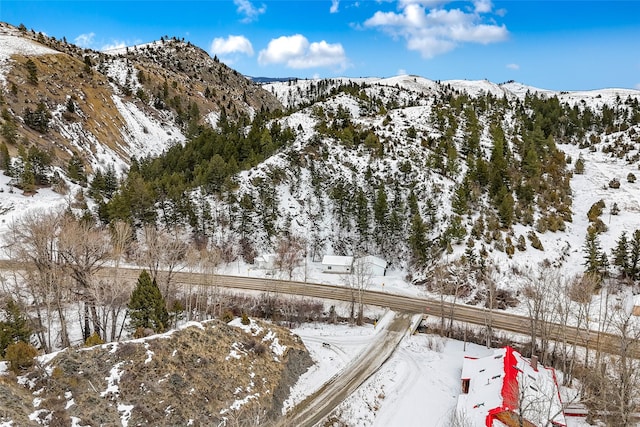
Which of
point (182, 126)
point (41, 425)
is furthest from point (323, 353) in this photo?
point (182, 126)

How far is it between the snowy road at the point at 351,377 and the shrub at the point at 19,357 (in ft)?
50.3

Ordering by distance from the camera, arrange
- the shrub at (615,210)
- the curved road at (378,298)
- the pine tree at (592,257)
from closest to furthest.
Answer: the curved road at (378,298), the pine tree at (592,257), the shrub at (615,210)

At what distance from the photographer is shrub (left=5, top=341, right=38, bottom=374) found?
72.9 ft

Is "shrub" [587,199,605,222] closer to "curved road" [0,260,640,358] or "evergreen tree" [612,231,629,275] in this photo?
"evergreen tree" [612,231,629,275]

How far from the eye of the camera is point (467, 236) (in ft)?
190

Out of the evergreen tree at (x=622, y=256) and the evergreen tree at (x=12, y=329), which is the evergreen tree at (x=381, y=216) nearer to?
the evergreen tree at (x=622, y=256)

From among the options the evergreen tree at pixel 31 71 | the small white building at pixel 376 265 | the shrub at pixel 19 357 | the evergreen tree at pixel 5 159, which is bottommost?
the small white building at pixel 376 265

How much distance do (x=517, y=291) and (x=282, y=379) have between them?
34.0m

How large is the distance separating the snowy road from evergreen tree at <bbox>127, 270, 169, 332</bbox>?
13.8 m

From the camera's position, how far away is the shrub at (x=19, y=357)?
2222cm

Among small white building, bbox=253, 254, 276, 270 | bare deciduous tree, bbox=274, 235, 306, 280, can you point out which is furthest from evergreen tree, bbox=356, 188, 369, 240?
small white building, bbox=253, 254, 276, 270

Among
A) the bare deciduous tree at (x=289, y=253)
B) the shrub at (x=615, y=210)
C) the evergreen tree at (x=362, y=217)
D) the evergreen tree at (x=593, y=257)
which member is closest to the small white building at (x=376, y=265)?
the evergreen tree at (x=362, y=217)

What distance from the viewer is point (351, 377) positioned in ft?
112

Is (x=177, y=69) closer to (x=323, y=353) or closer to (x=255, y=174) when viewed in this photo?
(x=255, y=174)
